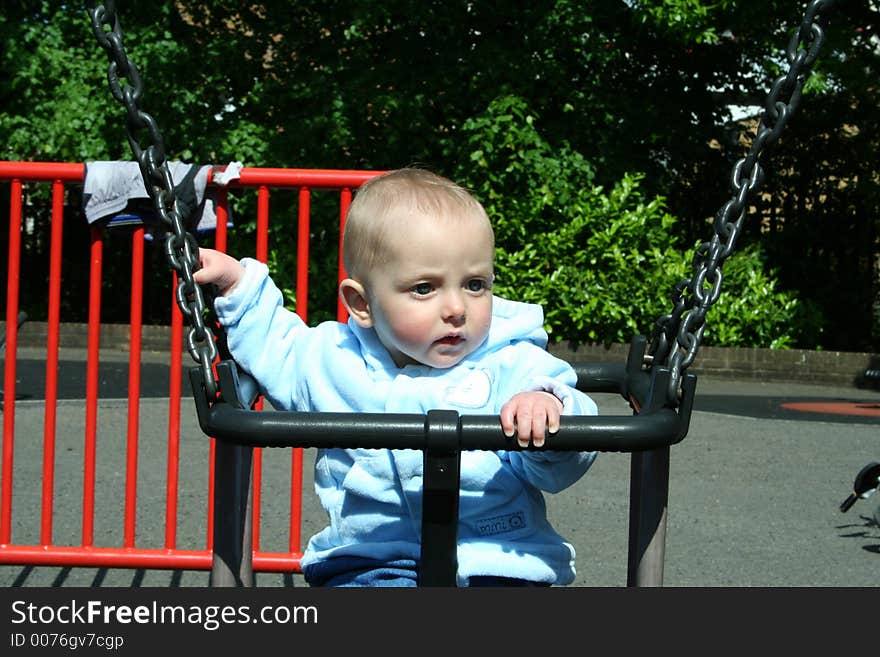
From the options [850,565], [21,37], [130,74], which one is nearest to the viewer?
[130,74]

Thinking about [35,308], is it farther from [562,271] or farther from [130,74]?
[130,74]

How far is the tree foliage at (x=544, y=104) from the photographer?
1213 cm

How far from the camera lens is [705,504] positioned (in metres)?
5.67

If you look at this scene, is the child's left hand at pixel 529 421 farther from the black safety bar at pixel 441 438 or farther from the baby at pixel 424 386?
the baby at pixel 424 386

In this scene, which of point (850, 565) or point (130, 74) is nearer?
point (130, 74)

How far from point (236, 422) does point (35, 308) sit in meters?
15.3

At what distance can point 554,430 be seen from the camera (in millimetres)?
1652

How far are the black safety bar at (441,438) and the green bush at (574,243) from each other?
32.7 feet

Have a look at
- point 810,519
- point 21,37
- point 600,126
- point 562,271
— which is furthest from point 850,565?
point 21,37

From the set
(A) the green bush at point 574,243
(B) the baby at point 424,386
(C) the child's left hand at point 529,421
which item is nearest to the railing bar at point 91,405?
(B) the baby at point 424,386

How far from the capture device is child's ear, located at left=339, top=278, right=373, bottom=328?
7.00 feet

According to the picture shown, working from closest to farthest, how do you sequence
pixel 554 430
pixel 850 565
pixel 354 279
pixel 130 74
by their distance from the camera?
pixel 554 430 < pixel 130 74 < pixel 354 279 < pixel 850 565

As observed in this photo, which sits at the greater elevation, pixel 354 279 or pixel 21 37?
pixel 21 37

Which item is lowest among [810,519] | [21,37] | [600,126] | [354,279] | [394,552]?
[810,519]
